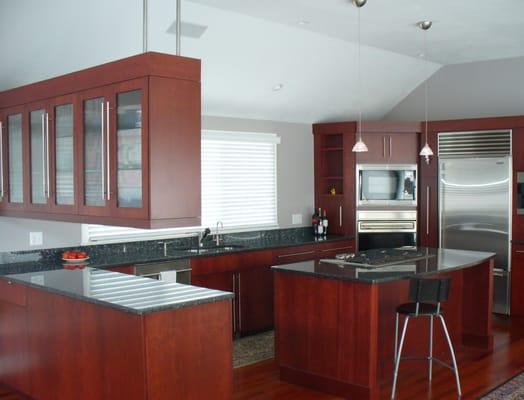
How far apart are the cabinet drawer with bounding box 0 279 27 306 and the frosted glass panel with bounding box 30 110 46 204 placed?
2.05 feet

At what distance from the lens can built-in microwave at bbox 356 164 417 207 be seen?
764cm

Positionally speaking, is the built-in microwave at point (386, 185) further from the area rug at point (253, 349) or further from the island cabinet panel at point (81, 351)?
the island cabinet panel at point (81, 351)

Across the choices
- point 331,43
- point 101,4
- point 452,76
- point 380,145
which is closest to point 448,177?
point 380,145

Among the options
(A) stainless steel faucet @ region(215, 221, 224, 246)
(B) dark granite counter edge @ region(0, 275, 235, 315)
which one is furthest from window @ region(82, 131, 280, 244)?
(B) dark granite counter edge @ region(0, 275, 235, 315)

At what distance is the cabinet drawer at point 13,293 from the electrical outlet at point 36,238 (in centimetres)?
79

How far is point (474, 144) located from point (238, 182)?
281cm

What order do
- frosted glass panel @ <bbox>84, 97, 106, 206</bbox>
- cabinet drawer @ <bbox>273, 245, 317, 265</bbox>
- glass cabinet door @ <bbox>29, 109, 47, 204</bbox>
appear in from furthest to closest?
1. cabinet drawer @ <bbox>273, 245, 317, 265</bbox>
2. glass cabinet door @ <bbox>29, 109, 47, 204</bbox>
3. frosted glass panel @ <bbox>84, 97, 106, 206</bbox>

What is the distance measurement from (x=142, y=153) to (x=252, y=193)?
3678mm

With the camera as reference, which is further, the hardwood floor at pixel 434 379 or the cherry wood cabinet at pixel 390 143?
the cherry wood cabinet at pixel 390 143

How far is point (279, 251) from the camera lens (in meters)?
6.49

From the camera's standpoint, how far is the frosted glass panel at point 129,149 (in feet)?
11.9

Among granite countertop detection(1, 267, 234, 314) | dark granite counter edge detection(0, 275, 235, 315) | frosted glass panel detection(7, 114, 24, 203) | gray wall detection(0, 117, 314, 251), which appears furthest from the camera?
gray wall detection(0, 117, 314, 251)

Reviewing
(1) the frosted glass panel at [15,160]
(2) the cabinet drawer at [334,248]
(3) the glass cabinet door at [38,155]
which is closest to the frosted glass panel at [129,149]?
(3) the glass cabinet door at [38,155]

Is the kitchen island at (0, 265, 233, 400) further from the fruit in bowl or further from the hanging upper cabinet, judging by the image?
the fruit in bowl
